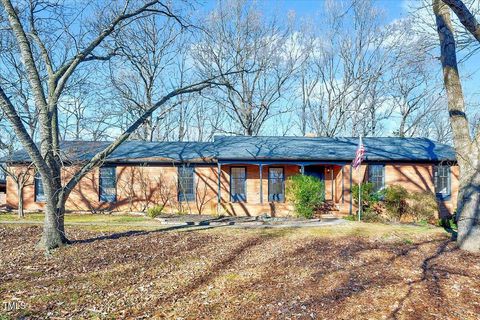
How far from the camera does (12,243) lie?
9234mm

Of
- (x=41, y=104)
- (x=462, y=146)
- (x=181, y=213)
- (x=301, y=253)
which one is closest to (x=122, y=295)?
(x=301, y=253)

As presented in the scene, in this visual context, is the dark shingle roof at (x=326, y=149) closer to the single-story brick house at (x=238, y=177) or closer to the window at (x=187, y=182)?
the single-story brick house at (x=238, y=177)

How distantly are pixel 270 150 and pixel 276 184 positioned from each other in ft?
5.95

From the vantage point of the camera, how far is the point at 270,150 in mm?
17844

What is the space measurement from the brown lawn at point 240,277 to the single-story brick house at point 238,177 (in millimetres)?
6513

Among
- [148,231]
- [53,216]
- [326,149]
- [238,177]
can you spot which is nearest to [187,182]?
[238,177]

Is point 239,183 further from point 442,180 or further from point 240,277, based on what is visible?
point 240,277

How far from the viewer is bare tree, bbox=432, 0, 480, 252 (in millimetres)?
9117

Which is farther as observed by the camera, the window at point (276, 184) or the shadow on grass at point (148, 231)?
the window at point (276, 184)

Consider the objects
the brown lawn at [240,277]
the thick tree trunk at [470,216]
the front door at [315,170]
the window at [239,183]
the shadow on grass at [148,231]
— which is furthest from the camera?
the front door at [315,170]

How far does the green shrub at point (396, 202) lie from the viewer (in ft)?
49.5

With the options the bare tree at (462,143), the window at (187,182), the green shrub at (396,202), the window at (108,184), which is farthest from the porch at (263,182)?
the bare tree at (462,143)

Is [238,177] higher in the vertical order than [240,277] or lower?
higher

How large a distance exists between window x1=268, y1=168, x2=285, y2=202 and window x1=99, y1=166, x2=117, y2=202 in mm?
8013
